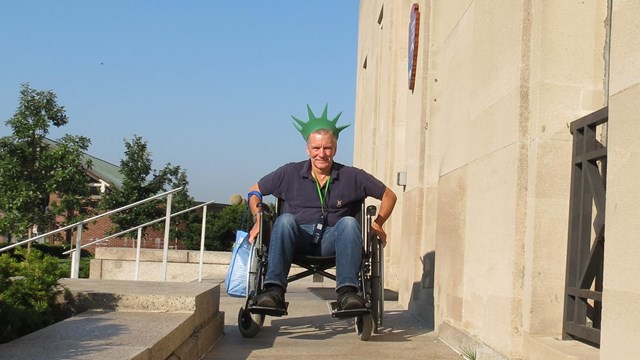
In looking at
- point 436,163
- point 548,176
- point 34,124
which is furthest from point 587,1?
point 34,124

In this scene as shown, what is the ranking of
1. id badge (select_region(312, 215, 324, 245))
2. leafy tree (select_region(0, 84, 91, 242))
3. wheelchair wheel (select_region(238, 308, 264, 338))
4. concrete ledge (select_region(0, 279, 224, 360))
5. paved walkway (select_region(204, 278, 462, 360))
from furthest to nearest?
leafy tree (select_region(0, 84, 91, 242)) → id badge (select_region(312, 215, 324, 245)) → wheelchair wheel (select_region(238, 308, 264, 338)) → paved walkway (select_region(204, 278, 462, 360)) → concrete ledge (select_region(0, 279, 224, 360))

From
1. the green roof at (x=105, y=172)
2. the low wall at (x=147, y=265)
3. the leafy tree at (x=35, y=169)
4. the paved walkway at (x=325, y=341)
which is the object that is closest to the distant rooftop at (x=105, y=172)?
the green roof at (x=105, y=172)

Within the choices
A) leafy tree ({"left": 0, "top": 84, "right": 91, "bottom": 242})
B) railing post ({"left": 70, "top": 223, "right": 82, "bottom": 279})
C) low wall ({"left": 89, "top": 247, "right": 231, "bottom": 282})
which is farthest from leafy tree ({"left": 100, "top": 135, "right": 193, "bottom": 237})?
railing post ({"left": 70, "top": 223, "right": 82, "bottom": 279})

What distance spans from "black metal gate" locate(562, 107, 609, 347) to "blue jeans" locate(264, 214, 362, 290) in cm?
156

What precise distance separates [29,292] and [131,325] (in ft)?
2.57

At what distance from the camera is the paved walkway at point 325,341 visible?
4.46 m

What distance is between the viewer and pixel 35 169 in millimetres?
27609

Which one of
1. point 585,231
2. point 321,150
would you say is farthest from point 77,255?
point 585,231

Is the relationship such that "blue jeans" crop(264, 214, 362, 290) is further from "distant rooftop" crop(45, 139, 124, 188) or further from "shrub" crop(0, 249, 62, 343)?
"distant rooftop" crop(45, 139, 124, 188)

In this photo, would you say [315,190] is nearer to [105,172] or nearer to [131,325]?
[131,325]

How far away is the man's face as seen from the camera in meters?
5.19

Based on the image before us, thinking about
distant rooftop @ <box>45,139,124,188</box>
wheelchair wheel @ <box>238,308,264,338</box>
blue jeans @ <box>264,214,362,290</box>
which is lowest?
wheelchair wheel @ <box>238,308,264,338</box>

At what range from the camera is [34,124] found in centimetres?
2745

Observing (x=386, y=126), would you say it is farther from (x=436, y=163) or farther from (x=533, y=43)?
(x=533, y=43)
